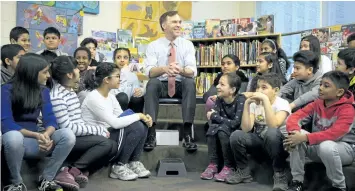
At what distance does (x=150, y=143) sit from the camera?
2.90m

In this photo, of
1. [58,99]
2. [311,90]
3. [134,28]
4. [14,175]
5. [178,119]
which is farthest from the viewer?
[134,28]

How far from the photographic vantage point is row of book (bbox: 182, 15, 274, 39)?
4.56 metres

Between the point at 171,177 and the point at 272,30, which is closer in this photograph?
the point at 171,177

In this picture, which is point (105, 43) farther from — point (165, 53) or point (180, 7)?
point (165, 53)

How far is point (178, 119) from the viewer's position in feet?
11.9

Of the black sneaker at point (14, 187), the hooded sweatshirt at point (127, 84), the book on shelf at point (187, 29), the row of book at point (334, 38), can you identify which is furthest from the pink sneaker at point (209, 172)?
the book on shelf at point (187, 29)

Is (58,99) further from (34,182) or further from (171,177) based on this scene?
(171,177)

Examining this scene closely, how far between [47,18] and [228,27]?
2.13 meters

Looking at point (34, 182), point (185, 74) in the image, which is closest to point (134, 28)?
point (185, 74)

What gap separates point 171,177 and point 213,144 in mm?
372

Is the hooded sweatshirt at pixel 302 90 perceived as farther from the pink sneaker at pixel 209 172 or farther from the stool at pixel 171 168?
the stool at pixel 171 168

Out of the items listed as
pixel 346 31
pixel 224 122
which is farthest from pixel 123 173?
pixel 346 31

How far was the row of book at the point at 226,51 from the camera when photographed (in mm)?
4633

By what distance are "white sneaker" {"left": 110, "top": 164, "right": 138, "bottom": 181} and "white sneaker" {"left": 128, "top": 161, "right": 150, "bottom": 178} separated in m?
0.05
